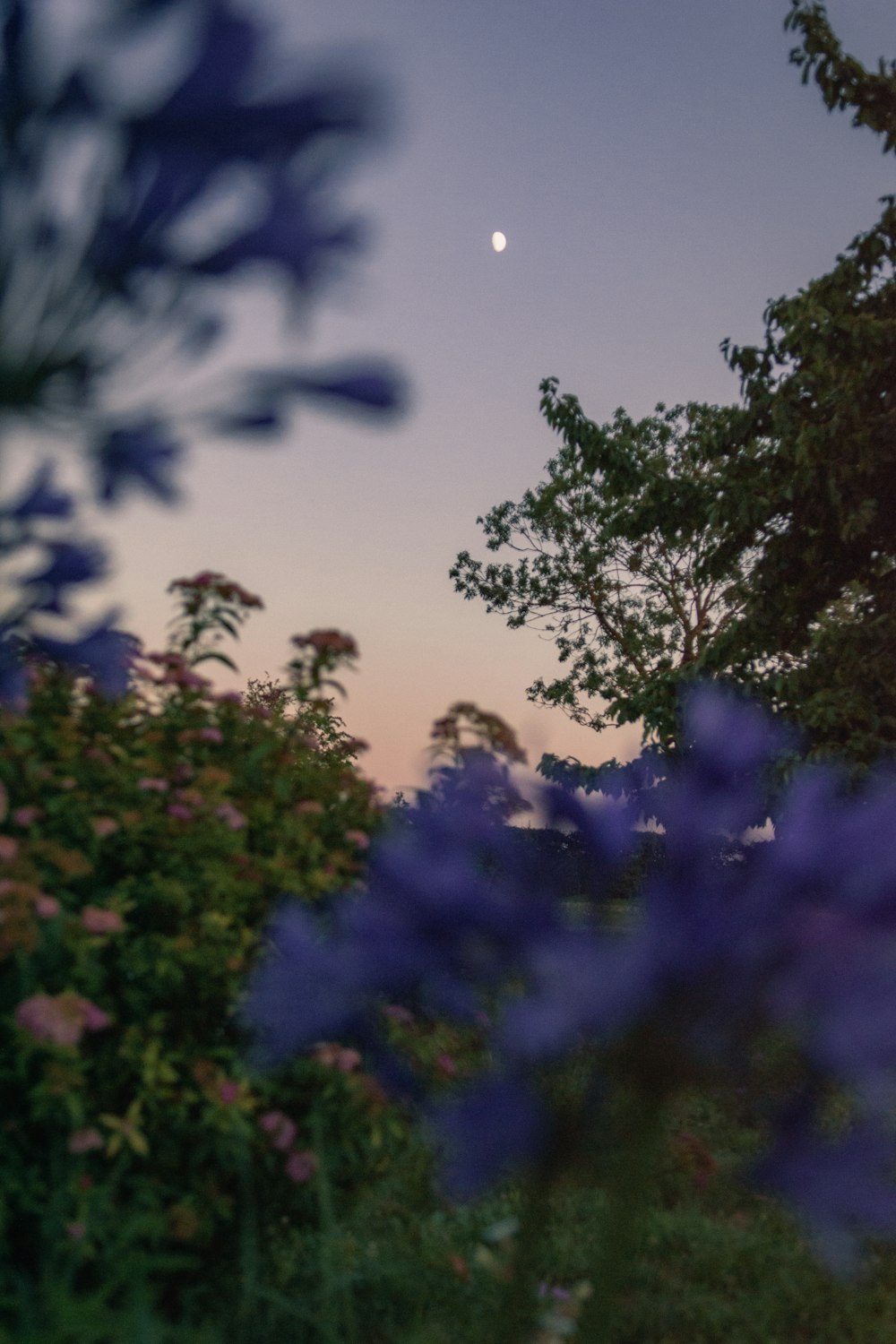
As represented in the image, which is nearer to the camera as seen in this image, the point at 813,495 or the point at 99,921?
the point at 99,921

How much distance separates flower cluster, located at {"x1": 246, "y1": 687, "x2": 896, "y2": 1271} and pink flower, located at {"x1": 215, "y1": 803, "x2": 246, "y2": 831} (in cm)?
132

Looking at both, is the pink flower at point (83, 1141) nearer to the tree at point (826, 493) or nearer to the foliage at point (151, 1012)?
the foliage at point (151, 1012)

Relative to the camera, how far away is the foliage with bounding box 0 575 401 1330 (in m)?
3.37

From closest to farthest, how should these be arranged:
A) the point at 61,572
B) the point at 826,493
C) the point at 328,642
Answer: the point at 61,572, the point at 328,642, the point at 826,493

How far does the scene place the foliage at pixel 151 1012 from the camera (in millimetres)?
3369

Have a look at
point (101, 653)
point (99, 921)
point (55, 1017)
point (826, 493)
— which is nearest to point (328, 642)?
point (101, 653)

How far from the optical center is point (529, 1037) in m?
2.05

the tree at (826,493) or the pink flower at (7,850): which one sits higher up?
the tree at (826,493)

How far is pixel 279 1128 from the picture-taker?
3.70 meters

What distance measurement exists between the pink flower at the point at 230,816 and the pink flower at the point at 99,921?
1.51 ft

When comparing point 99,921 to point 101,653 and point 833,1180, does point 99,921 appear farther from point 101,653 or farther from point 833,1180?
point 833,1180

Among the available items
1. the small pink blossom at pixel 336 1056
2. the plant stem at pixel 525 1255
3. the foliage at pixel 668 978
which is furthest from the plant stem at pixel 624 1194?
the small pink blossom at pixel 336 1056

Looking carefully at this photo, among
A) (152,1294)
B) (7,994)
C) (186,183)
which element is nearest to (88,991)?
(7,994)

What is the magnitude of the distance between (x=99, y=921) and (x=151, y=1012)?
0.55 meters
